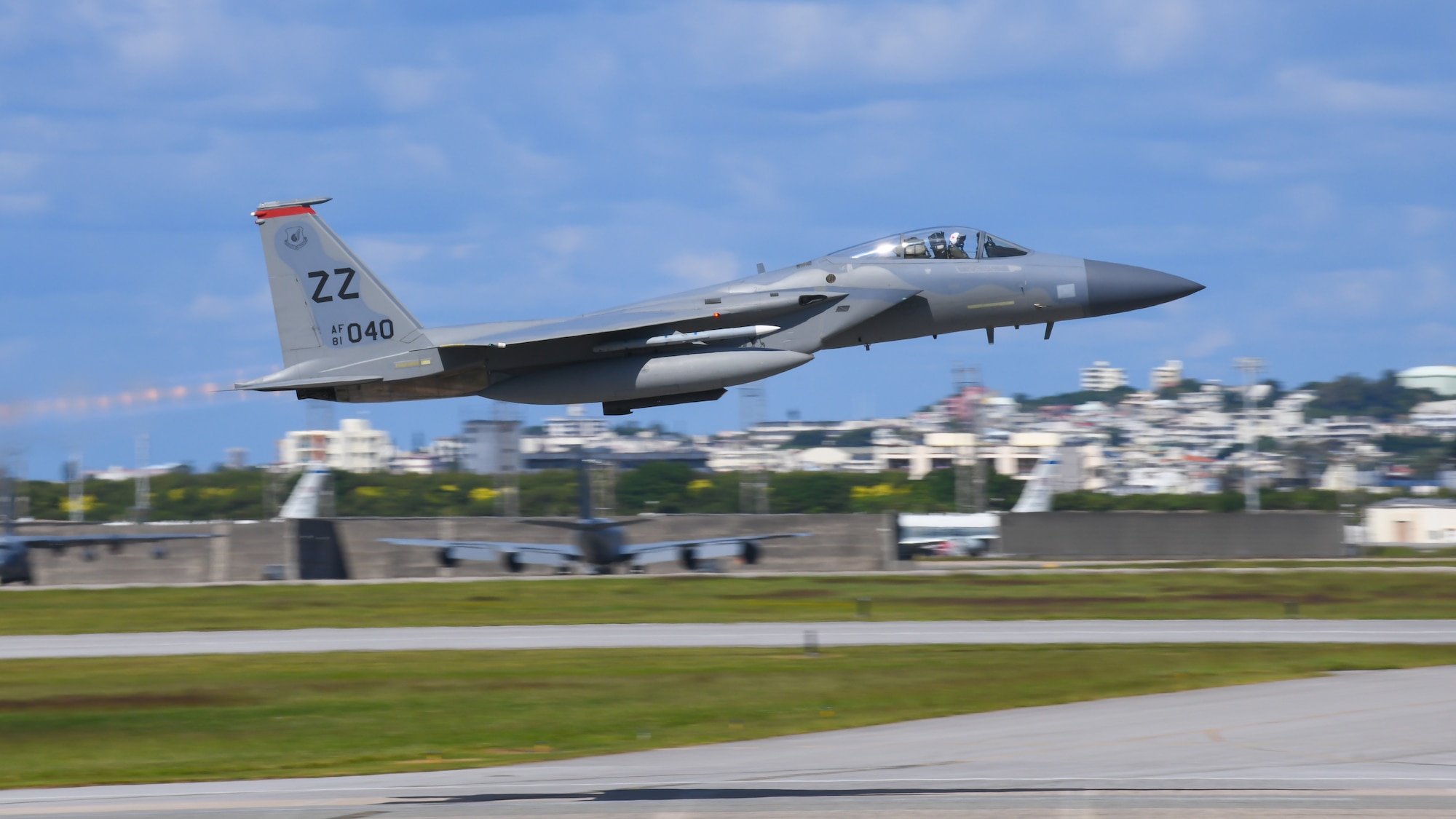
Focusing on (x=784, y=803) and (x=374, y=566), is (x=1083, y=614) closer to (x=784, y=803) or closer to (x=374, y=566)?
(x=784, y=803)

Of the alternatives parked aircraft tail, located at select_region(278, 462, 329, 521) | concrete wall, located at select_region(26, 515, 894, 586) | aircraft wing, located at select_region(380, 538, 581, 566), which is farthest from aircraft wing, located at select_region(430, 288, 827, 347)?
parked aircraft tail, located at select_region(278, 462, 329, 521)

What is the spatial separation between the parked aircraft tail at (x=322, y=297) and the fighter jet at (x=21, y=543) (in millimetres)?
44573

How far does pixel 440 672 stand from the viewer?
3275 centimetres

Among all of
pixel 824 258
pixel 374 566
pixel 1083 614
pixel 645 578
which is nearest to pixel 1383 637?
pixel 1083 614

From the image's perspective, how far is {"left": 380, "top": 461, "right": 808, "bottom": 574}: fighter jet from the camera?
63031 mm

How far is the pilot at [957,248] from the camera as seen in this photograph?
22.6 metres

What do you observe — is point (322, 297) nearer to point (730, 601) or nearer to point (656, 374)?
point (656, 374)

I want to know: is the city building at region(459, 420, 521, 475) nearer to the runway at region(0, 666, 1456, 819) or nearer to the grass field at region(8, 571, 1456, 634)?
the grass field at region(8, 571, 1456, 634)

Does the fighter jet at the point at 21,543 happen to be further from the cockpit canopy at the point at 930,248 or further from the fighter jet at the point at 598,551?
the cockpit canopy at the point at 930,248

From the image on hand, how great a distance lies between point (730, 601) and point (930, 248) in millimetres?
31148

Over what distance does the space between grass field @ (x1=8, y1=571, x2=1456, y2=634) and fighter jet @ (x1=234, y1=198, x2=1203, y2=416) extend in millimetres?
23090

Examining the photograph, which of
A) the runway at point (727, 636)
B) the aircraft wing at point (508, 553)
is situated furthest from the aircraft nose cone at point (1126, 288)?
the aircraft wing at point (508, 553)

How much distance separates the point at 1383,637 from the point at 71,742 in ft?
108

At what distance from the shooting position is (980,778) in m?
19.4
